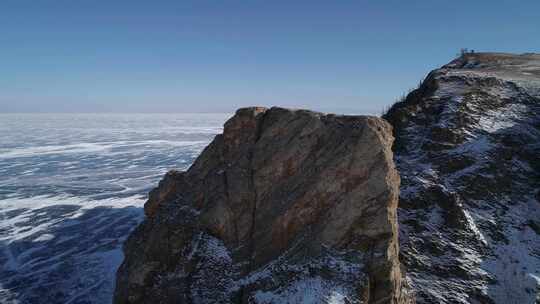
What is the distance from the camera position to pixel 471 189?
20.5 m

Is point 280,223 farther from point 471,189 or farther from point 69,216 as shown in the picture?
point 69,216

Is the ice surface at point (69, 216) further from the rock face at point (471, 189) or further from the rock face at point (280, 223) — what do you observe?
the rock face at point (471, 189)

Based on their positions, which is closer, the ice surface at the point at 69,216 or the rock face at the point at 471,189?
the rock face at the point at 471,189

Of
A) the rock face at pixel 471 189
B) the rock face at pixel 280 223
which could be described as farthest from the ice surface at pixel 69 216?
the rock face at pixel 471 189

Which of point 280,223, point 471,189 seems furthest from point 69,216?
point 471,189

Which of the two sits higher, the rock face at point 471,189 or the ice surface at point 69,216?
the rock face at point 471,189

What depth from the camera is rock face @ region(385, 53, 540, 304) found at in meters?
16.9

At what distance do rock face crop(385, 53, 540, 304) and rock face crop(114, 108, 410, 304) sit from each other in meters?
3.68

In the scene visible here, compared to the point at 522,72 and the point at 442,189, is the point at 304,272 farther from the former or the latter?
the point at 522,72

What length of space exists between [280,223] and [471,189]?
39.4 ft

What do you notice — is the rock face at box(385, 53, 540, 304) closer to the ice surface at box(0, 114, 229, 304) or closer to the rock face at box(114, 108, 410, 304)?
the rock face at box(114, 108, 410, 304)

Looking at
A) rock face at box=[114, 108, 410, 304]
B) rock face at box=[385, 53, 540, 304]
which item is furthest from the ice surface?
rock face at box=[385, 53, 540, 304]

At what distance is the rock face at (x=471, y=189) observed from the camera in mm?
16922

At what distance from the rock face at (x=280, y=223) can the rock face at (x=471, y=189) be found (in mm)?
3685
